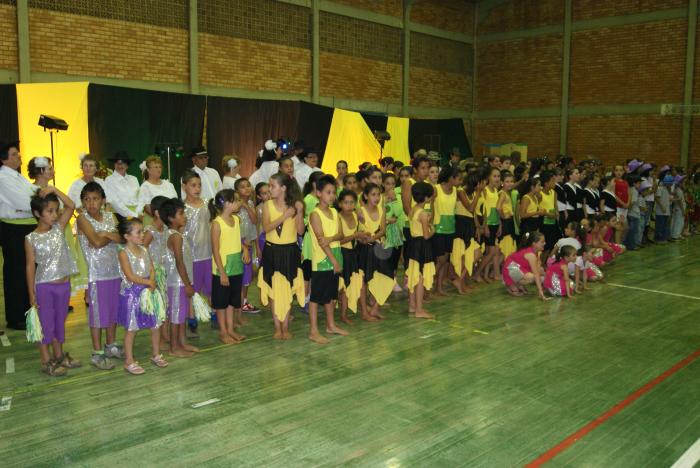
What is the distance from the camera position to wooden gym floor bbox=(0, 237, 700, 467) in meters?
3.21

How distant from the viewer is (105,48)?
1059cm

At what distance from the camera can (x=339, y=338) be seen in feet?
17.1

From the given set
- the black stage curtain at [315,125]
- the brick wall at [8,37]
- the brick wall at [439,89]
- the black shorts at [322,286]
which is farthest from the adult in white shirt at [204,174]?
the brick wall at [439,89]

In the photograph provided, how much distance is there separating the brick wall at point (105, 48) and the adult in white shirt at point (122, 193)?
17.3 feet

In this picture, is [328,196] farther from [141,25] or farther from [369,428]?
[141,25]

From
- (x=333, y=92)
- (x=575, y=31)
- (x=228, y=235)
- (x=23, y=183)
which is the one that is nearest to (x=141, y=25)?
(x=333, y=92)

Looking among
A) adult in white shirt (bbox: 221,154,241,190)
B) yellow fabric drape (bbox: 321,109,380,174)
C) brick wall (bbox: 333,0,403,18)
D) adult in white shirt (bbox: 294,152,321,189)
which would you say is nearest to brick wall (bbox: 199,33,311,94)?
yellow fabric drape (bbox: 321,109,380,174)

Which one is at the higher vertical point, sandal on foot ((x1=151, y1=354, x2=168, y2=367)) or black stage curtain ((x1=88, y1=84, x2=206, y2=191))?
black stage curtain ((x1=88, y1=84, x2=206, y2=191))

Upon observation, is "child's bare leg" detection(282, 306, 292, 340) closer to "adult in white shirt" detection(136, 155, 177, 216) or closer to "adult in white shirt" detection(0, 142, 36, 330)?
"adult in white shirt" detection(136, 155, 177, 216)

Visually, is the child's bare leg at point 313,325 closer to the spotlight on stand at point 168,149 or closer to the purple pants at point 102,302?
the purple pants at point 102,302

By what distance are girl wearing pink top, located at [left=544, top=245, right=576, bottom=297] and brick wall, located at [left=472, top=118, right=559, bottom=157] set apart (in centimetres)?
1073

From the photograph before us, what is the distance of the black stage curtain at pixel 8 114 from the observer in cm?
888

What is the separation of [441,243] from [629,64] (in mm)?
11564

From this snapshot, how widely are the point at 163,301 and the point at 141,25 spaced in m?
8.27
